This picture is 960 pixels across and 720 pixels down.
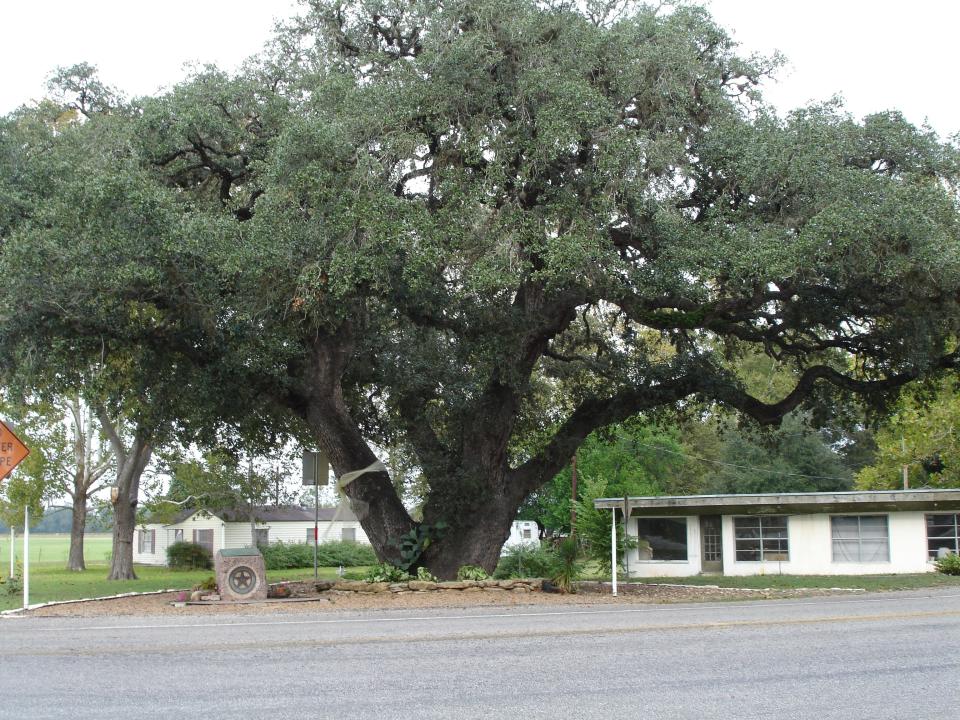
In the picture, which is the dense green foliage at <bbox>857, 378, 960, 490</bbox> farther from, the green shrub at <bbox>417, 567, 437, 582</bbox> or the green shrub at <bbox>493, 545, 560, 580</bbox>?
the green shrub at <bbox>417, 567, 437, 582</bbox>

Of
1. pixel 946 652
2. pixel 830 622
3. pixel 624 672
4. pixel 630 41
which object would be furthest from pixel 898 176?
pixel 624 672

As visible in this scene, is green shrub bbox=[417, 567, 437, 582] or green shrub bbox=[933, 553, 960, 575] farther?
green shrub bbox=[933, 553, 960, 575]

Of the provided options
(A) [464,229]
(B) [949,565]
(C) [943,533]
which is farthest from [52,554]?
(A) [464,229]

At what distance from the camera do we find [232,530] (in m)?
56.0

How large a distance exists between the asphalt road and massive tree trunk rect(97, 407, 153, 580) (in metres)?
20.2

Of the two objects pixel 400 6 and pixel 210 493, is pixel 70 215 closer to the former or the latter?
pixel 400 6

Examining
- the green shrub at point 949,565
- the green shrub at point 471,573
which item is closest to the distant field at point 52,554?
the green shrub at point 471,573

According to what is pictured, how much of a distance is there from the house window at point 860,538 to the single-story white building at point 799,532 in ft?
0.10

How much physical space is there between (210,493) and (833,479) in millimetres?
31272

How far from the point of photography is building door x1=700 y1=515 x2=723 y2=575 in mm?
33031

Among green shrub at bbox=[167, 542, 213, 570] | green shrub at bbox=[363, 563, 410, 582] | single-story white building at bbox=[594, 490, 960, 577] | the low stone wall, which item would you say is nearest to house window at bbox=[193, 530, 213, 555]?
green shrub at bbox=[167, 542, 213, 570]

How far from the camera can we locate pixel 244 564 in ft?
59.5

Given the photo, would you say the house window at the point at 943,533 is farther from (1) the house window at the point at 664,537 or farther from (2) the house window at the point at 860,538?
(1) the house window at the point at 664,537

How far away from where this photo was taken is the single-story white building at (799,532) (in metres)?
31.0
